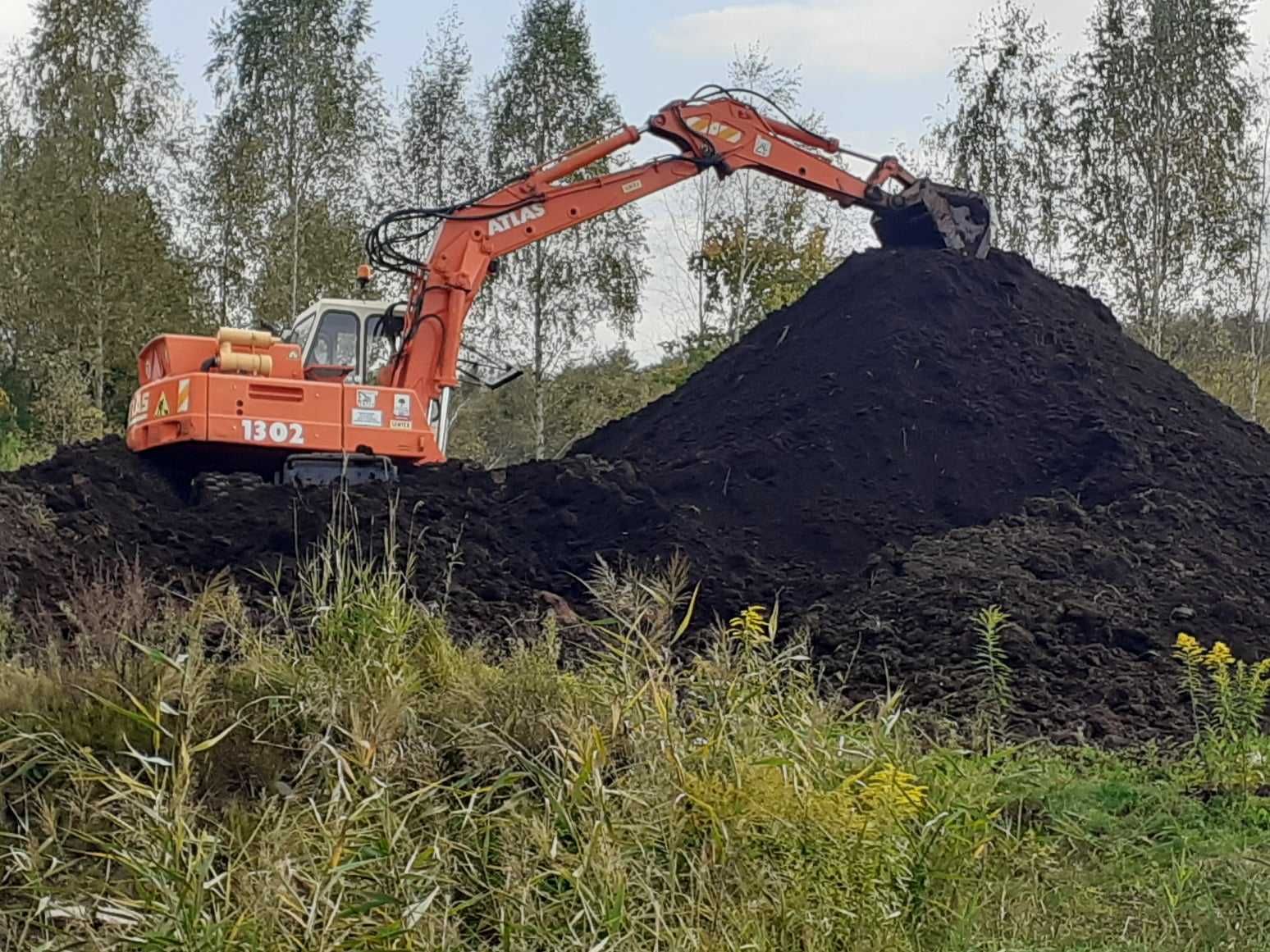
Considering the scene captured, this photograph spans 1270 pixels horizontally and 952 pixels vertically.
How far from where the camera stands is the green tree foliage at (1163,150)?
25.0 m

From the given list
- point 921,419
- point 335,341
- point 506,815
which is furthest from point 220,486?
point 506,815

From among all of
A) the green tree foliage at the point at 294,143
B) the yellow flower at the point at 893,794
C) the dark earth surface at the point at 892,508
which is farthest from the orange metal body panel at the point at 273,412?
the green tree foliage at the point at 294,143

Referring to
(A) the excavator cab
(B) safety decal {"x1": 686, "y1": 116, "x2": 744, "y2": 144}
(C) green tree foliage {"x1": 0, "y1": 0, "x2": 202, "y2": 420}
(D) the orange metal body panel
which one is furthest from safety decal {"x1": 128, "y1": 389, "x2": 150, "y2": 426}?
(C) green tree foliage {"x1": 0, "y1": 0, "x2": 202, "y2": 420}

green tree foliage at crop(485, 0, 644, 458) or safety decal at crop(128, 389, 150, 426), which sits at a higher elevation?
green tree foliage at crop(485, 0, 644, 458)

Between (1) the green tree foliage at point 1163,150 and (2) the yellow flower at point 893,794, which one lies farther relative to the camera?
(1) the green tree foliage at point 1163,150

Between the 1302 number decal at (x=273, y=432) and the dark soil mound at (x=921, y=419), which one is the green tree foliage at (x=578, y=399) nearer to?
the dark soil mound at (x=921, y=419)

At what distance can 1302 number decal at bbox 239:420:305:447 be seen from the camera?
11219mm

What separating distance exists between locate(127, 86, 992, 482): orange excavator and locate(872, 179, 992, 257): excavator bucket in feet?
0.11

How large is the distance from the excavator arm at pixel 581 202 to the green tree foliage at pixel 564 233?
12.7 m

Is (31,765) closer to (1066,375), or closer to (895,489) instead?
(895,489)

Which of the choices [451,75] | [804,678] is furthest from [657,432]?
[451,75]

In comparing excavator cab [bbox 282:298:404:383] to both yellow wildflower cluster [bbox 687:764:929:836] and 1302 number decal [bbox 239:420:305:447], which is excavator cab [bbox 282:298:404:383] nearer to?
1302 number decal [bbox 239:420:305:447]

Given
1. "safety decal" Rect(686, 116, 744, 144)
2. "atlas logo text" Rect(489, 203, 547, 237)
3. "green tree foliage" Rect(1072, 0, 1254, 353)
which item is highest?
"green tree foliage" Rect(1072, 0, 1254, 353)

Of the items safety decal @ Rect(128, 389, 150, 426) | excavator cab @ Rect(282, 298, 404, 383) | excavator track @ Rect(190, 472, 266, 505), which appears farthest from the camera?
excavator cab @ Rect(282, 298, 404, 383)
